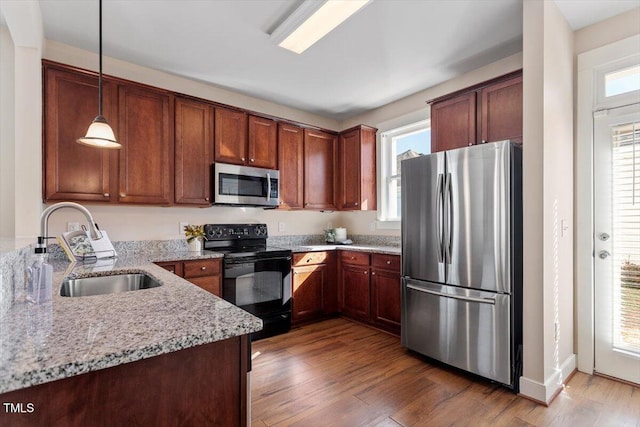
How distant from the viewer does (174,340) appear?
0.79 m

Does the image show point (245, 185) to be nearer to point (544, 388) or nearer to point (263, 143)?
point (263, 143)

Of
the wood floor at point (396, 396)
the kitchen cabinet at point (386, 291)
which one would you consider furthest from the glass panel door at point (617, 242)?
the kitchen cabinet at point (386, 291)

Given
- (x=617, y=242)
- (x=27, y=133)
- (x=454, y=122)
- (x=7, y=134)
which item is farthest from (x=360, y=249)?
(x=7, y=134)

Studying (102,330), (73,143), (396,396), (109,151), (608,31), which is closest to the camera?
(102,330)

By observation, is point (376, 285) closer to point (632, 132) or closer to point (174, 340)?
point (632, 132)

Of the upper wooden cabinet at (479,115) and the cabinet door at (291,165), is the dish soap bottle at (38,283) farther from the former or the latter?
the upper wooden cabinet at (479,115)

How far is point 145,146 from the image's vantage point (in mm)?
2896

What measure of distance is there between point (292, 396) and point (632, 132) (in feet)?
10.4

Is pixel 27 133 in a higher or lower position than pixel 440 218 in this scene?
higher

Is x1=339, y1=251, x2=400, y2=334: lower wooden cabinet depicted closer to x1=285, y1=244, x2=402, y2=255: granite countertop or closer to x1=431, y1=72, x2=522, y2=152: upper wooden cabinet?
x1=285, y1=244, x2=402, y2=255: granite countertop

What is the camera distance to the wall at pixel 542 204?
2.10 m

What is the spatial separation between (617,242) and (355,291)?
2392mm

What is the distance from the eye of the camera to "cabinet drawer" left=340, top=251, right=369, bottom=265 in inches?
142

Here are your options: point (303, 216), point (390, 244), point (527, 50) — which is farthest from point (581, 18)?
point (303, 216)
